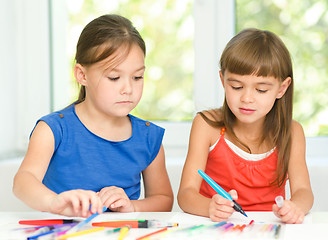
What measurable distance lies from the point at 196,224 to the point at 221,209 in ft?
0.20

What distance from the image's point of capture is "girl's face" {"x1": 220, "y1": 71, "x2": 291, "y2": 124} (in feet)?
3.65

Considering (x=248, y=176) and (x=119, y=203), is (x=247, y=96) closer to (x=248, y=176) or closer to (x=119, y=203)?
(x=248, y=176)

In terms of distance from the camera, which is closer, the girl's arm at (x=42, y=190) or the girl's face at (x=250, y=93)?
the girl's arm at (x=42, y=190)

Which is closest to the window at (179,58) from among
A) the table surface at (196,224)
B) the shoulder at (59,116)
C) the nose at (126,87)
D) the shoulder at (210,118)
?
the shoulder at (210,118)

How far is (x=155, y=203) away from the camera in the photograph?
3.87 ft

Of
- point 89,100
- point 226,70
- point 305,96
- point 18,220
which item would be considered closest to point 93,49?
point 89,100

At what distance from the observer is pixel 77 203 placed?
836 mm

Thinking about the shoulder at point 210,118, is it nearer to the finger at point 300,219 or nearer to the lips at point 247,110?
the lips at point 247,110

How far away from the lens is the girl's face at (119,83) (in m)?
1.08

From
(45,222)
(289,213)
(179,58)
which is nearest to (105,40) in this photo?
(45,222)

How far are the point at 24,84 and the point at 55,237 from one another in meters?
1.25

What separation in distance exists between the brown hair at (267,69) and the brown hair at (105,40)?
23cm

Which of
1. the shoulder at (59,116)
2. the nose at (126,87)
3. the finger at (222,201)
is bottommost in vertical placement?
the finger at (222,201)

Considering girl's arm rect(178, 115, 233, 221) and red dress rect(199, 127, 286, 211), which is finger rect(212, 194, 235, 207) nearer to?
girl's arm rect(178, 115, 233, 221)
